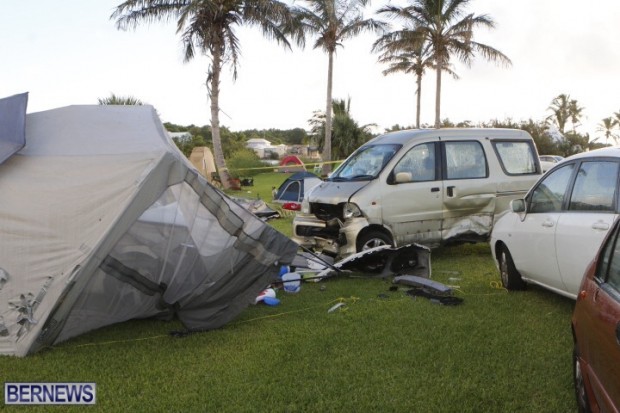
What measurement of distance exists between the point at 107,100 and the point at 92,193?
27861 millimetres

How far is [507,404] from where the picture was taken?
3855mm

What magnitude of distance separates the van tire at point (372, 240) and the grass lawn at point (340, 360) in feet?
6.15

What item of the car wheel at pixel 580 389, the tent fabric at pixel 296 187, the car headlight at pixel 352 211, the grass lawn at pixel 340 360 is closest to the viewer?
the car wheel at pixel 580 389

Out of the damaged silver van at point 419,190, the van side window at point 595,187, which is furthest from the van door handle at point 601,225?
the damaged silver van at point 419,190

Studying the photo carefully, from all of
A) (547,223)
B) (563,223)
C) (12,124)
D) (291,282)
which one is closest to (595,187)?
(563,223)

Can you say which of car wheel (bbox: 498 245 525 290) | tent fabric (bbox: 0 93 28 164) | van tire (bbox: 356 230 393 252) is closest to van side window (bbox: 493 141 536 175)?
van tire (bbox: 356 230 393 252)

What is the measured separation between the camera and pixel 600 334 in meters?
2.92

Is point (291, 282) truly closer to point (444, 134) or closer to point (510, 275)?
point (510, 275)

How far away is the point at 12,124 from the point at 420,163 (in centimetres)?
575

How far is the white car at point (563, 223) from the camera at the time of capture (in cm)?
504

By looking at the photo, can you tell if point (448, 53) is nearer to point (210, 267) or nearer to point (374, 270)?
point (374, 270)

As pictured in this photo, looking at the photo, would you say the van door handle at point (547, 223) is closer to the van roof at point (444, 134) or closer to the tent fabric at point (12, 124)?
the van roof at point (444, 134)

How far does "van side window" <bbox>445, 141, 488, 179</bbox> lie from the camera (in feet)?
30.1

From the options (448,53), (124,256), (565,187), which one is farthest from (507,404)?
(448,53)
